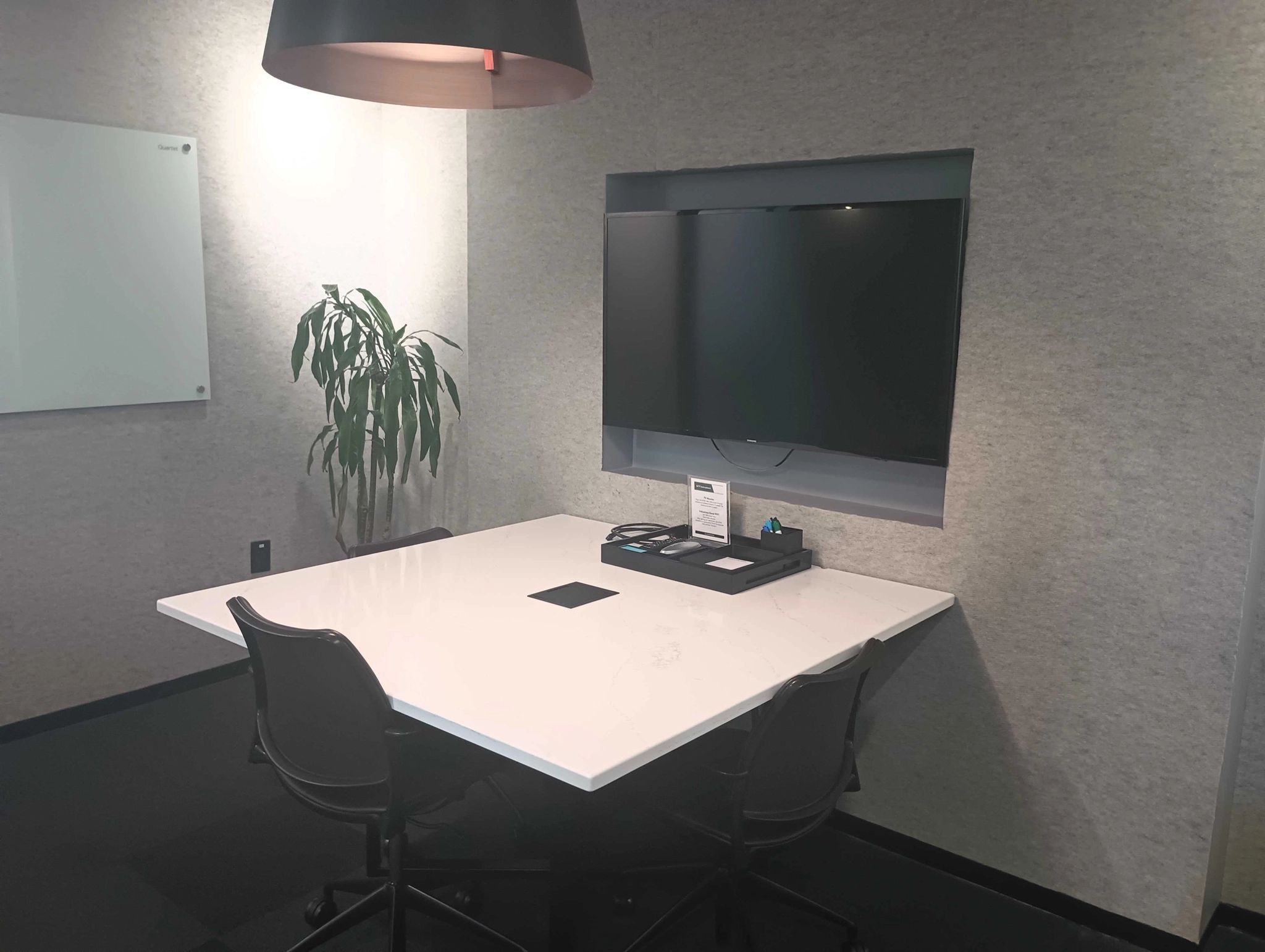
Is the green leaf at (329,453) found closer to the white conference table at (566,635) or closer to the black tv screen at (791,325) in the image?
the white conference table at (566,635)

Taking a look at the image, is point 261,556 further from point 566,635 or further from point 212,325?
point 566,635

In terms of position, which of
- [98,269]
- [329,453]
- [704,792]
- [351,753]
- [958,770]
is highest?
[98,269]

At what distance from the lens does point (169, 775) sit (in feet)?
10.7

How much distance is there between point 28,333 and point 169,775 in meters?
1.54

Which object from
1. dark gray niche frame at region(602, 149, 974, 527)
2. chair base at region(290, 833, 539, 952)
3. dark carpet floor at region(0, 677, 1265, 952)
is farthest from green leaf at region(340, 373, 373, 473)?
chair base at region(290, 833, 539, 952)

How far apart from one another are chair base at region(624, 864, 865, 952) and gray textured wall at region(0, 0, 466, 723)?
1.99m

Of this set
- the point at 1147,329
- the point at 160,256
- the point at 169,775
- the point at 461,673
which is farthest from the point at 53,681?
the point at 1147,329

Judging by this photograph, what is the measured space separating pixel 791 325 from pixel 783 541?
62 centimetres

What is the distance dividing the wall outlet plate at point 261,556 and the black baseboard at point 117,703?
0.37 metres

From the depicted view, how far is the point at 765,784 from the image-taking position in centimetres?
211

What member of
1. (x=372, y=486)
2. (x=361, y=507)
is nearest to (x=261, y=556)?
(x=361, y=507)

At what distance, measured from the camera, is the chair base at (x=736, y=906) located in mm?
2387

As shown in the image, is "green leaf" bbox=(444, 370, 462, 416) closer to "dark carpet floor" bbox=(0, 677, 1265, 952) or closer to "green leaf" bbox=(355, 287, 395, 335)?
"green leaf" bbox=(355, 287, 395, 335)

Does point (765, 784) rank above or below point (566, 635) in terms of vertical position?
below
